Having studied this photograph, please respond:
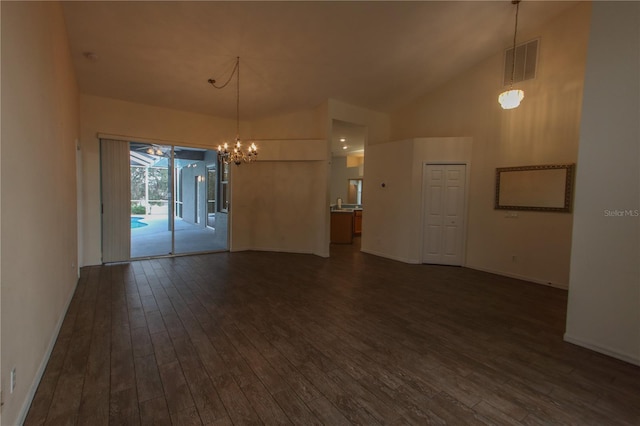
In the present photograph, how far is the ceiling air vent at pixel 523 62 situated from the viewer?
5.00m

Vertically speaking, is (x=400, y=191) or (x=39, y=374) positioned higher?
(x=400, y=191)

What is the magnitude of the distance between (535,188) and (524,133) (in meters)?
1.03

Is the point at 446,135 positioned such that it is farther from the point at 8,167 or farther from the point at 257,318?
the point at 8,167

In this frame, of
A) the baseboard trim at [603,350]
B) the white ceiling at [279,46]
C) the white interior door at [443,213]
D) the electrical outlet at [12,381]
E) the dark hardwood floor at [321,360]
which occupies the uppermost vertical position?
the white ceiling at [279,46]

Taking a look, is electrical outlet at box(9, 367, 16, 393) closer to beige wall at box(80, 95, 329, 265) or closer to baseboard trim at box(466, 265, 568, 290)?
beige wall at box(80, 95, 329, 265)

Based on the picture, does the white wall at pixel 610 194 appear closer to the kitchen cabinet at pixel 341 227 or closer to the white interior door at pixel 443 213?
the white interior door at pixel 443 213

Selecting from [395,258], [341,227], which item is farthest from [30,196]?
[341,227]

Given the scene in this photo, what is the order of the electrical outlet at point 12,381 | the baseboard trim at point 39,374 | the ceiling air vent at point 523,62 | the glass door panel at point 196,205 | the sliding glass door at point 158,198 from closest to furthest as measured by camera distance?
the electrical outlet at point 12,381 → the baseboard trim at point 39,374 → the ceiling air vent at point 523,62 → the sliding glass door at point 158,198 → the glass door panel at point 196,205

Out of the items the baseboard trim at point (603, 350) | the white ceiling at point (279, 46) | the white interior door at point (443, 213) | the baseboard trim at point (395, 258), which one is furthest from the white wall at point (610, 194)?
the baseboard trim at point (395, 258)

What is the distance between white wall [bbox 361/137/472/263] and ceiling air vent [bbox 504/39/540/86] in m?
1.33

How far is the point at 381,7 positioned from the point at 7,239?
4620mm

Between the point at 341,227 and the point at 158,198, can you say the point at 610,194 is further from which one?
the point at 158,198

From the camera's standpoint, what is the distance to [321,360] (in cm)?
247

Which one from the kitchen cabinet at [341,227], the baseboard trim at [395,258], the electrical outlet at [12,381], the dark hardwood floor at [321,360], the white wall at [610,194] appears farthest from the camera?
the kitchen cabinet at [341,227]
